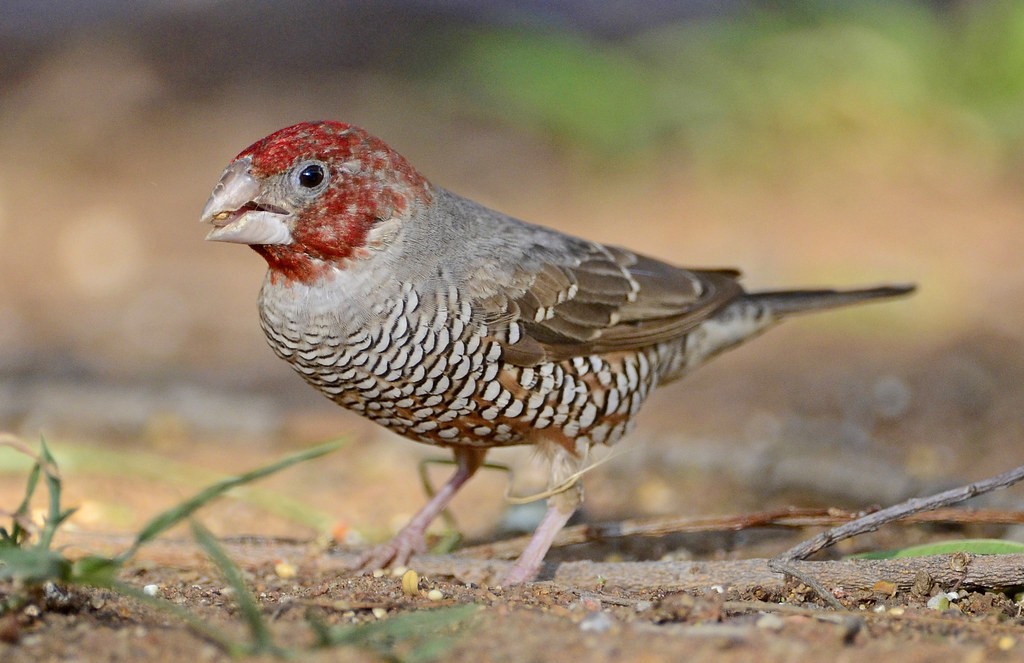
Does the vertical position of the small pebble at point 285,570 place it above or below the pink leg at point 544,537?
below

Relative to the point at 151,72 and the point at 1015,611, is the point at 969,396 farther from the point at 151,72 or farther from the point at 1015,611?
the point at 151,72

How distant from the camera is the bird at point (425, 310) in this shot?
3498 millimetres

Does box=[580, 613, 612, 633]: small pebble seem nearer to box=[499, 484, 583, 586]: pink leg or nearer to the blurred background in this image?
box=[499, 484, 583, 586]: pink leg

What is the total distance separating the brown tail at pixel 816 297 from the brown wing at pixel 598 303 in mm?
171

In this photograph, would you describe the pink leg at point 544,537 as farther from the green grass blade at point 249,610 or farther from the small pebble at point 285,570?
the green grass blade at point 249,610

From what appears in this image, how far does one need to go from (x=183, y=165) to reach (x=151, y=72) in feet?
6.28

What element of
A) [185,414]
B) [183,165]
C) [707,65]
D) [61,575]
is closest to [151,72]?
[183,165]

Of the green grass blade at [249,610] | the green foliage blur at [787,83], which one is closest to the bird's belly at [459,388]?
the green grass blade at [249,610]

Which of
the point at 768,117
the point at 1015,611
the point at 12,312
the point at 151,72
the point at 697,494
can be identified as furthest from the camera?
the point at 151,72

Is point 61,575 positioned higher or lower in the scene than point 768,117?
lower

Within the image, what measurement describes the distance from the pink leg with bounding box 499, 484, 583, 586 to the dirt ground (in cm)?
17

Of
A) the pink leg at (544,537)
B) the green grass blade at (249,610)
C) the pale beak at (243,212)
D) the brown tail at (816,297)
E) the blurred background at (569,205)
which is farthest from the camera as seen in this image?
the blurred background at (569,205)

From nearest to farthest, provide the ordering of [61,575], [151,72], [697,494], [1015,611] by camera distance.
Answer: [61,575] → [1015,611] → [697,494] → [151,72]

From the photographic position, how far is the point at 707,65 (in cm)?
966
